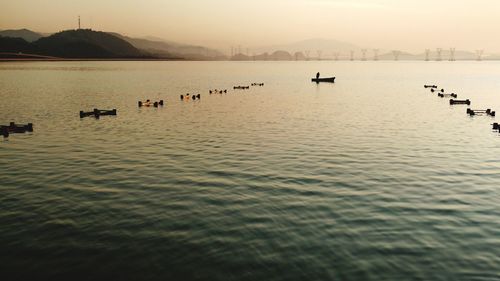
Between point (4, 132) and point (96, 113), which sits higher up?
point (96, 113)

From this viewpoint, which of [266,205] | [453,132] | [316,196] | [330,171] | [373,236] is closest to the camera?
[373,236]

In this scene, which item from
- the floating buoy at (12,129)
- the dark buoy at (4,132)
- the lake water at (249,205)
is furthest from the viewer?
the floating buoy at (12,129)

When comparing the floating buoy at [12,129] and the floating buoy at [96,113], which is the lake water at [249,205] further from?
the floating buoy at [96,113]

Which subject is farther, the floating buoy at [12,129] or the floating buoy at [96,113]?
the floating buoy at [96,113]

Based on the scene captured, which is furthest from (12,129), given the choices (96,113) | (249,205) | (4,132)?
(249,205)

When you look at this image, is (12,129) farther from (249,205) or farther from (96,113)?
(249,205)

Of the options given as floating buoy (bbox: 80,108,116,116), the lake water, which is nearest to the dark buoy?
the lake water

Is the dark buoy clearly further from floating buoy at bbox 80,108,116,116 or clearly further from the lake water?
floating buoy at bbox 80,108,116,116

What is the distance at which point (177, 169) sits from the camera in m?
31.2

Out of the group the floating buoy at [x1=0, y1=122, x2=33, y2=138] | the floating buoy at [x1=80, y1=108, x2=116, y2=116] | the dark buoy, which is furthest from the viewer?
the floating buoy at [x1=80, y1=108, x2=116, y2=116]

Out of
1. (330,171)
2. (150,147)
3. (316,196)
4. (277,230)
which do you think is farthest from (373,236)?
(150,147)

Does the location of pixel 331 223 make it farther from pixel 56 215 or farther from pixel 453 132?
pixel 453 132

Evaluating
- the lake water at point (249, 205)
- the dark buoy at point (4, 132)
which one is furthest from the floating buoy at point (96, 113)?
the dark buoy at point (4, 132)

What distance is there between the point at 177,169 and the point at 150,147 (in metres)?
9.80
